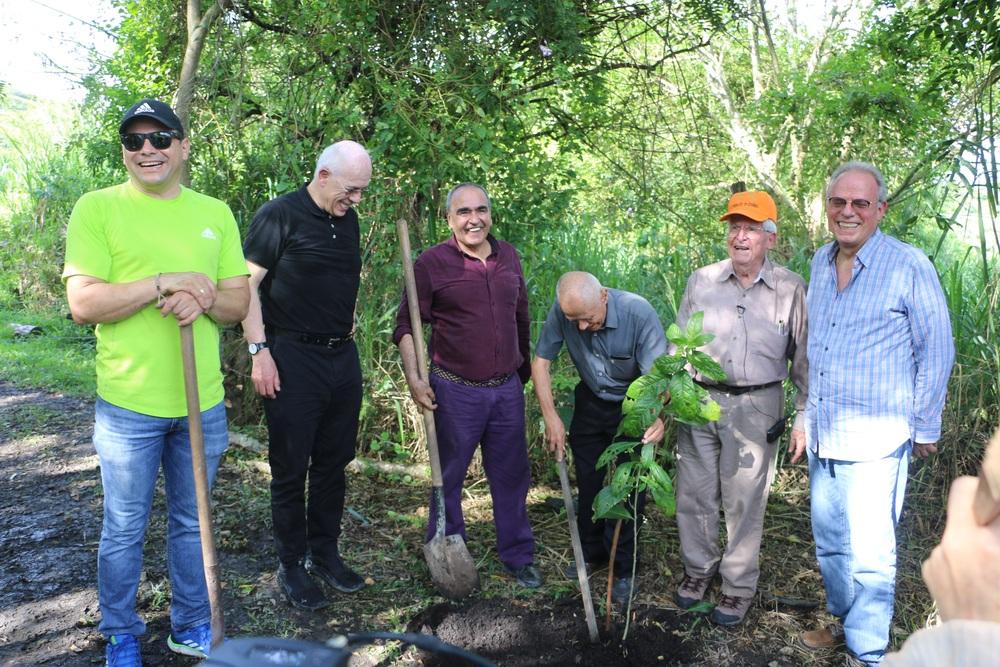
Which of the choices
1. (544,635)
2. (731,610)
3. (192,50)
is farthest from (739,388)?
(192,50)

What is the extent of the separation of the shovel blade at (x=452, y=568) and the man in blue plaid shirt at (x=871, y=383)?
1621mm

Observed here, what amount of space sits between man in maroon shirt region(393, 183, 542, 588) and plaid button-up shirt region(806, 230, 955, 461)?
1.51m

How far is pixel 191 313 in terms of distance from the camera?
2893mm

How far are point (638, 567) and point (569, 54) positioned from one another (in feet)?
11.0

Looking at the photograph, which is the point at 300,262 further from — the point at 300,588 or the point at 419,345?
the point at 300,588

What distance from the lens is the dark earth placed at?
357 cm

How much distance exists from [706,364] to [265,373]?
1860 mm

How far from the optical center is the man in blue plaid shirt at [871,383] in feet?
10.5

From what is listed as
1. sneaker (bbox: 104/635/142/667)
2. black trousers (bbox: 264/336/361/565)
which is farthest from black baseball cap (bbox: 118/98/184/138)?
sneaker (bbox: 104/635/142/667)

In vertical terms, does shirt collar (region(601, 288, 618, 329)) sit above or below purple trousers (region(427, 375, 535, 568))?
above

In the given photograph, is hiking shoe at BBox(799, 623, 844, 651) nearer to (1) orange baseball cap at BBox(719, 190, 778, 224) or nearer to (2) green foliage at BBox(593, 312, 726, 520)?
(2) green foliage at BBox(593, 312, 726, 520)

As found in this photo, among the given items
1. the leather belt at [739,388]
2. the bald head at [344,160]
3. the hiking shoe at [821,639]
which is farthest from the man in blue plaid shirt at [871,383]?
the bald head at [344,160]

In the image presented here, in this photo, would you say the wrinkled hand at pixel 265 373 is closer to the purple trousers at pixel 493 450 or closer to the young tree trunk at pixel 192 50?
the purple trousers at pixel 493 450

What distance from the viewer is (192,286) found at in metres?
2.93
